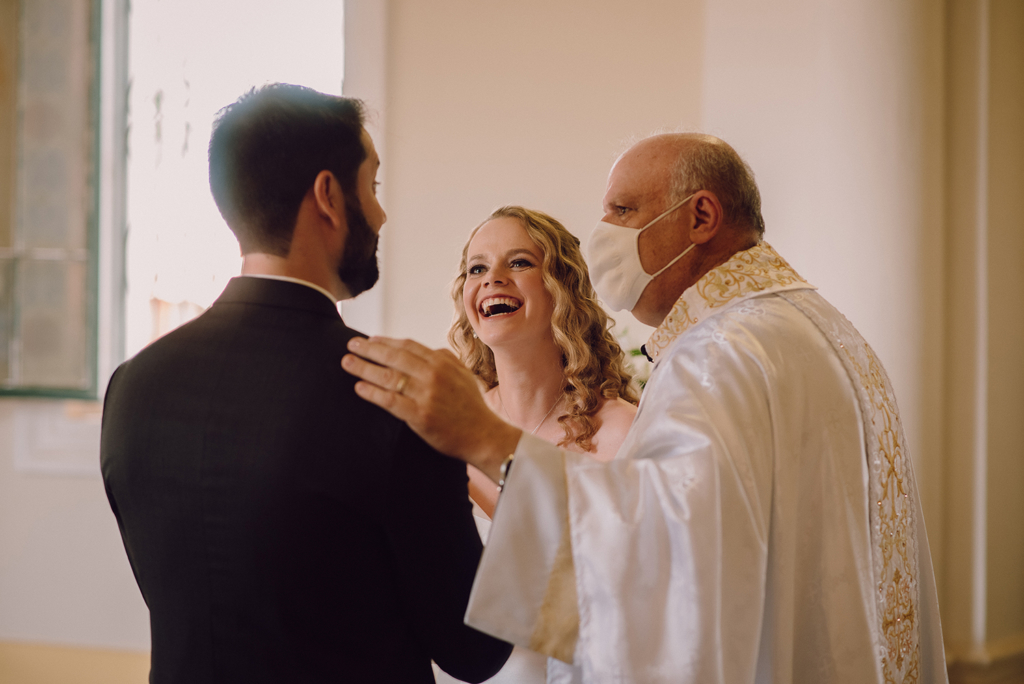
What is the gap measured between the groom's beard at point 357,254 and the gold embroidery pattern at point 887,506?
0.90 m

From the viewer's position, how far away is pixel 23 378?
430 centimetres

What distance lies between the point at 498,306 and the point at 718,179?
40.5 inches

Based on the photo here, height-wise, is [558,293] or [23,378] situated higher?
[558,293]

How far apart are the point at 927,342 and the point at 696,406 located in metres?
2.80

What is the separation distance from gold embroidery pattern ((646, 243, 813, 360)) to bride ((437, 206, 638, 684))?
0.85 meters

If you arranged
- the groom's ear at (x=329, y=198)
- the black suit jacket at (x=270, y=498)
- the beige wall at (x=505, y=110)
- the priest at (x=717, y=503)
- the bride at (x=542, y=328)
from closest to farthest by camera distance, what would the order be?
the black suit jacket at (x=270, y=498)
the groom's ear at (x=329, y=198)
the priest at (x=717, y=503)
the bride at (x=542, y=328)
the beige wall at (x=505, y=110)

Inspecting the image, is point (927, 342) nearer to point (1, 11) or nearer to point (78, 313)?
point (78, 313)

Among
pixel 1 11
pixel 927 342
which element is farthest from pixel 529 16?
pixel 1 11

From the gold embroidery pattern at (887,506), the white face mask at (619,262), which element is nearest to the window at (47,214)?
the white face mask at (619,262)

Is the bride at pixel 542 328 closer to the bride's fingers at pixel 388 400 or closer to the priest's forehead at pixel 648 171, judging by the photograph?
the priest's forehead at pixel 648 171

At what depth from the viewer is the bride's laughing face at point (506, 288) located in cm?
264

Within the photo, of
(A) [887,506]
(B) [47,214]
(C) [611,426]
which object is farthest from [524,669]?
(B) [47,214]

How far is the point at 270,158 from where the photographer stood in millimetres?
1202

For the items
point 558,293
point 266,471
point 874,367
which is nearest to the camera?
→ point 266,471
